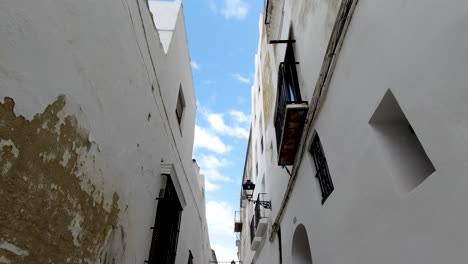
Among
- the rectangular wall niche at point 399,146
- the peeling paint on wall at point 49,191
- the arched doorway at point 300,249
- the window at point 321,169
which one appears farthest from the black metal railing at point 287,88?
the peeling paint on wall at point 49,191

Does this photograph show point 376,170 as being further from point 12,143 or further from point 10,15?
point 10,15

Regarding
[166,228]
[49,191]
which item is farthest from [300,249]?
[49,191]

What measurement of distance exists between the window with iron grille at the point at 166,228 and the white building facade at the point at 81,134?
48 mm

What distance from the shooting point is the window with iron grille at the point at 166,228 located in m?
5.18

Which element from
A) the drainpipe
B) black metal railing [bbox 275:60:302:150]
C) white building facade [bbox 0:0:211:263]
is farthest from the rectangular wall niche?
white building facade [bbox 0:0:211:263]

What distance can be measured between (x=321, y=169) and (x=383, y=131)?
1893 mm

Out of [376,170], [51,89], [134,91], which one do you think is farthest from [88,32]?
[376,170]

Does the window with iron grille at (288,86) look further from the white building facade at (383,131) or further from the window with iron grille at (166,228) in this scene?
the window with iron grille at (166,228)

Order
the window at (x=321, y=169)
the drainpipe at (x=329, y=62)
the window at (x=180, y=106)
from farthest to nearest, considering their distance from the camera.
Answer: the window at (x=180, y=106) < the window at (x=321, y=169) < the drainpipe at (x=329, y=62)

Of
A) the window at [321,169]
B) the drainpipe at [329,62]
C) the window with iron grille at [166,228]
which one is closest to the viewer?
the drainpipe at [329,62]

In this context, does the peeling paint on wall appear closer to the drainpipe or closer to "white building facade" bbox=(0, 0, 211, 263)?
"white building facade" bbox=(0, 0, 211, 263)

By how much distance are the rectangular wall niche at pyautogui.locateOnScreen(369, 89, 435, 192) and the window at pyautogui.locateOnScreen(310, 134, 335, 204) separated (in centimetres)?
162

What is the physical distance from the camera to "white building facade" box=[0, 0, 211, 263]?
1.99 meters

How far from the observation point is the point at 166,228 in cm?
595
